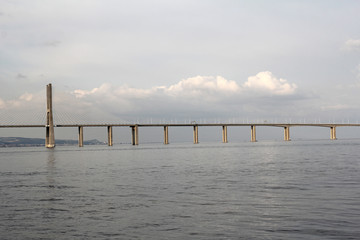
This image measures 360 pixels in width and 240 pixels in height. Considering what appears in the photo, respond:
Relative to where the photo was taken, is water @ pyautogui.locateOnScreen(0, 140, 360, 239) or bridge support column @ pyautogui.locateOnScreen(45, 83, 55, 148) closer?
water @ pyautogui.locateOnScreen(0, 140, 360, 239)

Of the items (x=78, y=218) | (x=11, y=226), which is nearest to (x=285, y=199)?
(x=78, y=218)

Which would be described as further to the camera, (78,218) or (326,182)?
(326,182)

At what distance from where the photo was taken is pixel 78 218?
57.7ft

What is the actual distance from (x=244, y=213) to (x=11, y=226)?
9448mm

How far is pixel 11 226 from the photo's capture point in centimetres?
1622

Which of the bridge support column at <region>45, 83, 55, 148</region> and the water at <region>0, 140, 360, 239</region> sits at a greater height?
the bridge support column at <region>45, 83, 55, 148</region>

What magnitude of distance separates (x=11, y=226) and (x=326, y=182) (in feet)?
68.0

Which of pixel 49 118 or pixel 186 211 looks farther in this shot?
pixel 49 118

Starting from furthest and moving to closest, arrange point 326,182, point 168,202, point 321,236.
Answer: point 326,182, point 168,202, point 321,236

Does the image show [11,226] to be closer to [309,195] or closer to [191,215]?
[191,215]

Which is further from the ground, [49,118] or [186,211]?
[49,118]

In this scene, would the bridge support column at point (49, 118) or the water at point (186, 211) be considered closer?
the water at point (186, 211)

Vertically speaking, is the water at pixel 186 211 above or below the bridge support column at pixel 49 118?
below

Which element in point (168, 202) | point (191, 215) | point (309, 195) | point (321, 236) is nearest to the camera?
point (321, 236)
